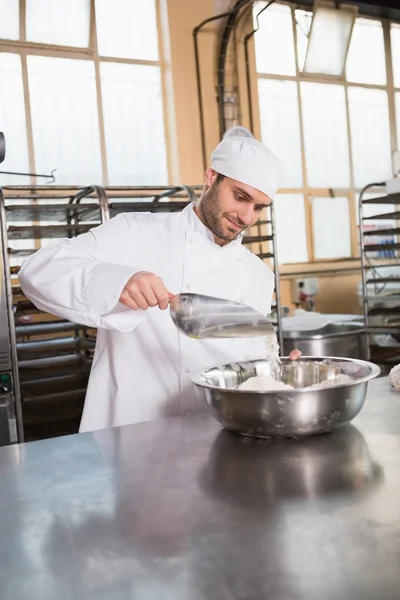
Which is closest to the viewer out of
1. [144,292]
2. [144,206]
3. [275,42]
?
[144,292]

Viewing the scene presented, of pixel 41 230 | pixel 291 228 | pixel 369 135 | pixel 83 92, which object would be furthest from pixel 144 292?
pixel 369 135

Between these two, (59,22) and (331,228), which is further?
(331,228)

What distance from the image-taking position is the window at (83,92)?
4.76 metres

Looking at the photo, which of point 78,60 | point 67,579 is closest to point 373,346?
point 78,60

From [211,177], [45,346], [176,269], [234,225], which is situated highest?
[211,177]

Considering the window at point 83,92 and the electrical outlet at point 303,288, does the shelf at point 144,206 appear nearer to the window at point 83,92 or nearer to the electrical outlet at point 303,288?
the window at point 83,92

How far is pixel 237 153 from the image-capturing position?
176cm

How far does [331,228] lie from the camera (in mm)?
6230

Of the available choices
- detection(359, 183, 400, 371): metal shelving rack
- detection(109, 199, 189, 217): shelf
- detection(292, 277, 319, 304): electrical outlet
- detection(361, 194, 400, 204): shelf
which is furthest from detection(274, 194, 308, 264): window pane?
detection(109, 199, 189, 217): shelf

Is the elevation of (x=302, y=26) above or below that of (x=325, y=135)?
above

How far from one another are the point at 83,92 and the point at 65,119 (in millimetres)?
298

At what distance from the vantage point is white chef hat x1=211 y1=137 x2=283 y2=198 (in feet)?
5.75

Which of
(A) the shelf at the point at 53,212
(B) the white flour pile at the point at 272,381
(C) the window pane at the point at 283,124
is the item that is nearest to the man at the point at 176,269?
(B) the white flour pile at the point at 272,381

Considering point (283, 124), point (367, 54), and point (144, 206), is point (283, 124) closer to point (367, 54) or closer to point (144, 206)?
point (367, 54)
